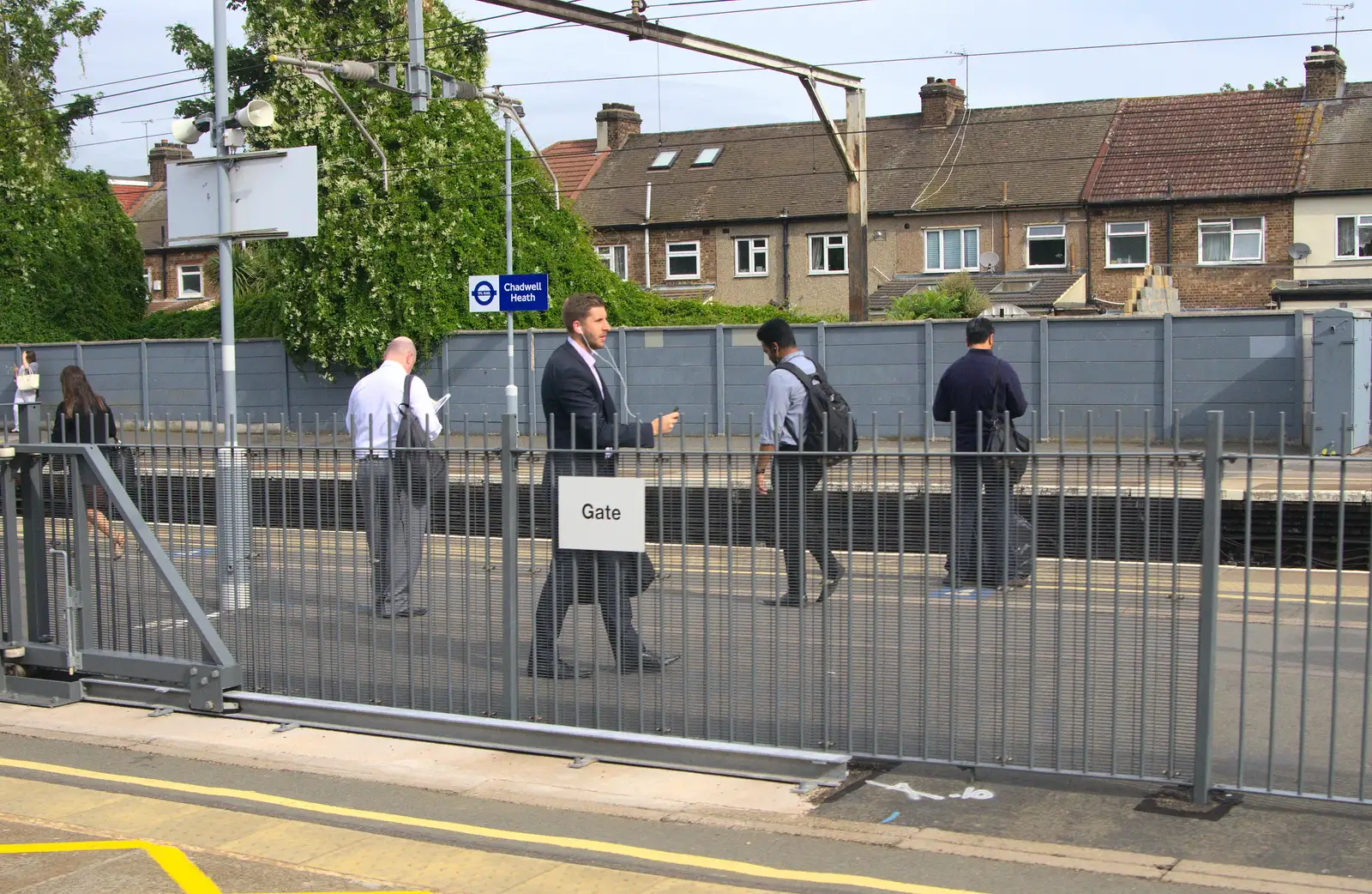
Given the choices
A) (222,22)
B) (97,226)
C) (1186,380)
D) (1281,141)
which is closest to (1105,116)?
(1281,141)

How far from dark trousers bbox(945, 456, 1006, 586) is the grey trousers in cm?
258

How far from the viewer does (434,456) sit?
22.1 feet

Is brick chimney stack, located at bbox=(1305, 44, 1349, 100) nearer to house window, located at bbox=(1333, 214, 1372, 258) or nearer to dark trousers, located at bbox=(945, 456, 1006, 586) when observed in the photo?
house window, located at bbox=(1333, 214, 1372, 258)

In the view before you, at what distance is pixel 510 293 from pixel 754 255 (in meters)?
22.0

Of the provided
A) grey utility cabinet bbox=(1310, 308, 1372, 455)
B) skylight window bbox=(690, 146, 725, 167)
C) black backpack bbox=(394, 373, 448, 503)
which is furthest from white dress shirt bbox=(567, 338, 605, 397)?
skylight window bbox=(690, 146, 725, 167)

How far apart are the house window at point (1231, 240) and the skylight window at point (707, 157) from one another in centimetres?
1587

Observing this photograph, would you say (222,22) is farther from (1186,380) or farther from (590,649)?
(1186,380)

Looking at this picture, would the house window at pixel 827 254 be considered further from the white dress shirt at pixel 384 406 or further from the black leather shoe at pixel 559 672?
the black leather shoe at pixel 559 672

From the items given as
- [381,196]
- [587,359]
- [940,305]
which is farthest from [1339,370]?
[381,196]

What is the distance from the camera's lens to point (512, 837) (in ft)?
17.4

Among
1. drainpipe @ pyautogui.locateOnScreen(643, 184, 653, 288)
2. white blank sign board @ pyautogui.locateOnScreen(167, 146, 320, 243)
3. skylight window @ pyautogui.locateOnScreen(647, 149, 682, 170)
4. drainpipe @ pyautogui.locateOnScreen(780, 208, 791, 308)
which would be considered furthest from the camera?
skylight window @ pyautogui.locateOnScreen(647, 149, 682, 170)

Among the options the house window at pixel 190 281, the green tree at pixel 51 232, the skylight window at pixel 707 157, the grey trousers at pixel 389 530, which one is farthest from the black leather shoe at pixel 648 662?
the house window at pixel 190 281

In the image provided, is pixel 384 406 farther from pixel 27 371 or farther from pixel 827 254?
pixel 827 254

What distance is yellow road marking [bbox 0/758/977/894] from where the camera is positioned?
187 inches
